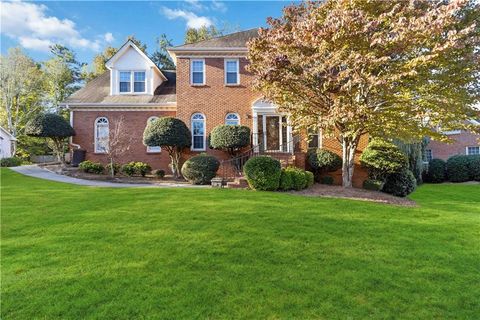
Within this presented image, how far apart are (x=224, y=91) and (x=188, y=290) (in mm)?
14667

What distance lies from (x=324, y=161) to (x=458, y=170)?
36.5 ft

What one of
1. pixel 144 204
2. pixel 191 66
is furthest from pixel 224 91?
pixel 144 204

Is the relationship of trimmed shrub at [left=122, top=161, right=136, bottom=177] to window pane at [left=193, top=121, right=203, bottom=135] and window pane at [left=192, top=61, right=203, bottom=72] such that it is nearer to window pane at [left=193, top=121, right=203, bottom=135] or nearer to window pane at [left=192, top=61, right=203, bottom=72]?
window pane at [left=193, top=121, right=203, bottom=135]

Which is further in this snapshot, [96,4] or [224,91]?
[224,91]

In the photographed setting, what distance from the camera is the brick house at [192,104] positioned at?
1700 cm

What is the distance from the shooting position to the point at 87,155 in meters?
18.5

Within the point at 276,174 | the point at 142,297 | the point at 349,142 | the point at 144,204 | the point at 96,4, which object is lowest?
the point at 142,297

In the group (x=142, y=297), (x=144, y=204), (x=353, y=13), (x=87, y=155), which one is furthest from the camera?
(x=87, y=155)

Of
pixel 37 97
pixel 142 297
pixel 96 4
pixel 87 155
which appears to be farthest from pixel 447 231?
pixel 37 97

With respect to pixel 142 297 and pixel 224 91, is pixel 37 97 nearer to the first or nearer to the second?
pixel 224 91

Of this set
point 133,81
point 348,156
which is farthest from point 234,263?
point 133,81

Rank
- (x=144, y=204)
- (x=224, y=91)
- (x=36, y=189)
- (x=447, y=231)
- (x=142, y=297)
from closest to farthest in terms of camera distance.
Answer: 1. (x=142, y=297)
2. (x=447, y=231)
3. (x=144, y=204)
4. (x=36, y=189)
5. (x=224, y=91)

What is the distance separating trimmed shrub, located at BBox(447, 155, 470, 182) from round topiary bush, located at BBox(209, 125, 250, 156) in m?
13.8

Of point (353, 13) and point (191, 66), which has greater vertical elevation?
point (191, 66)
